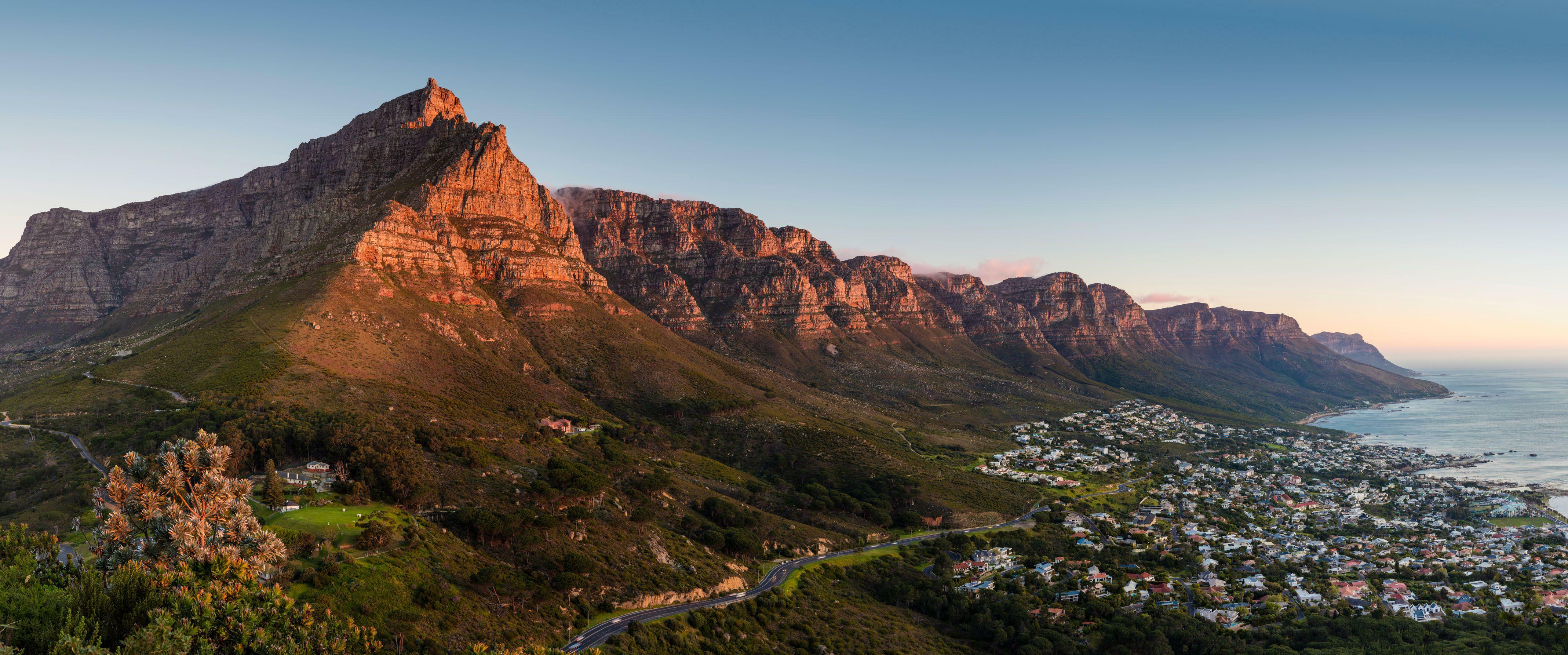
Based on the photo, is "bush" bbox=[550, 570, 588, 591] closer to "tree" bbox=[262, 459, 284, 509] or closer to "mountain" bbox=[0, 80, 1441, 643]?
"mountain" bbox=[0, 80, 1441, 643]

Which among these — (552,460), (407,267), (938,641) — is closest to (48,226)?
(407,267)

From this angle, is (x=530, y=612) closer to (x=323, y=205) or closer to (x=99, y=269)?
(x=323, y=205)

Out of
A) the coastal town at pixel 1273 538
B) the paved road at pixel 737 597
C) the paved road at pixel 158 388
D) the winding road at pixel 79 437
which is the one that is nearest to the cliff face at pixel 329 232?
the paved road at pixel 158 388

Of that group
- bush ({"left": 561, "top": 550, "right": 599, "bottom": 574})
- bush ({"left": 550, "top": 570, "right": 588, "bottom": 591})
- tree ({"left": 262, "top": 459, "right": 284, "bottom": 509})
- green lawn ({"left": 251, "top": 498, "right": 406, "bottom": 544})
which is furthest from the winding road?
bush ({"left": 550, "top": 570, "right": 588, "bottom": 591})

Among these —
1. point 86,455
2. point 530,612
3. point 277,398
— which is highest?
point 277,398

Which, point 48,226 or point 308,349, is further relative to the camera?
point 48,226

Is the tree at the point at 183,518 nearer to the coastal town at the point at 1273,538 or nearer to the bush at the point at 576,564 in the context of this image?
the bush at the point at 576,564
